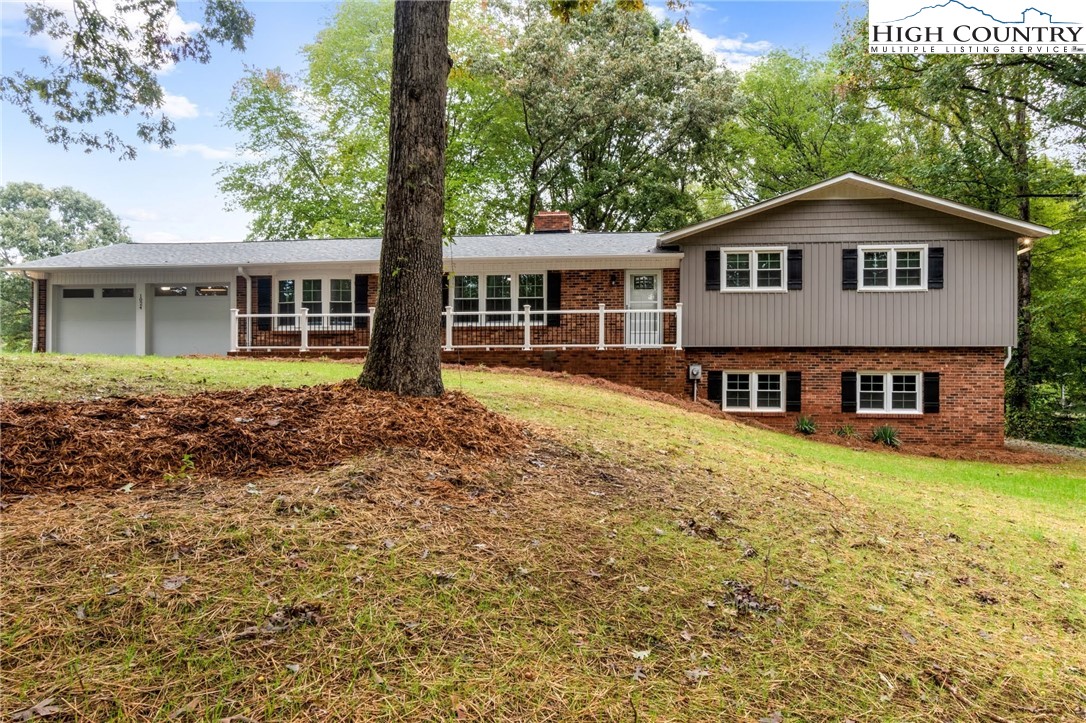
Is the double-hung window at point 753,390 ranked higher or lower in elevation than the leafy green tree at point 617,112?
lower

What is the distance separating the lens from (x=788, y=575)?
359cm

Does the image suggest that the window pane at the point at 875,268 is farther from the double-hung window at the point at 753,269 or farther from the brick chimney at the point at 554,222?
the brick chimney at the point at 554,222

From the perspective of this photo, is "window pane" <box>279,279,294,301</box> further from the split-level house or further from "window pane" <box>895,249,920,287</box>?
"window pane" <box>895,249,920,287</box>

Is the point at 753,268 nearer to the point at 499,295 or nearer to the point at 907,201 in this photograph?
the point at 907,201

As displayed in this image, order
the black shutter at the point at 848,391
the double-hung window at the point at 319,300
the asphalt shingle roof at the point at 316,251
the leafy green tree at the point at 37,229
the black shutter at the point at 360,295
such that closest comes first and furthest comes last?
the black shutter at the point at 848,391, the asphalt shingle roof at the point at 316,251, the black shutter at the point at 360,295, the double-hung window at the point at 319,300, the leafy green tree at the point at 37,229

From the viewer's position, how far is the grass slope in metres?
2.37

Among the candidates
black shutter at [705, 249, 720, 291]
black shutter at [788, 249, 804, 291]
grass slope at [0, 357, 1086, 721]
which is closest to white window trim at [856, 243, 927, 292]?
black shutter at [788, 249, 804, 291]

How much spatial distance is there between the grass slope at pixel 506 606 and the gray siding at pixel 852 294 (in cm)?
1080

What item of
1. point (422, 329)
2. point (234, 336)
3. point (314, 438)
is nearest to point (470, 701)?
point (314, 438)

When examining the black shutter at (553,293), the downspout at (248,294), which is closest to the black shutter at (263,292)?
the downspout at (248,294)

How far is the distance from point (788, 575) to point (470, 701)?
2079 mm

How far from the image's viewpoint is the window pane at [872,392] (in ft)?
50.2

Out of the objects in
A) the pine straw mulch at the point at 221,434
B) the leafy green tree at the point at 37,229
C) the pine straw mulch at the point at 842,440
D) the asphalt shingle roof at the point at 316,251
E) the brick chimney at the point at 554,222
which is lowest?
the pine straw mulch at the point at 842,440

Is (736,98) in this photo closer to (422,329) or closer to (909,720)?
(422,329)
